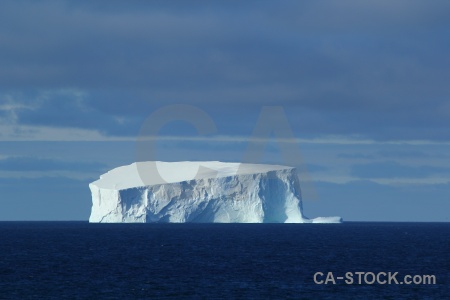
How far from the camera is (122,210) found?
289ft

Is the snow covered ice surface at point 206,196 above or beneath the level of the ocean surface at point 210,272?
above

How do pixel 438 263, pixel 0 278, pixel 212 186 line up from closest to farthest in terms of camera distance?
pixel 0 278 < pixel 438 263 < pixel 212 186

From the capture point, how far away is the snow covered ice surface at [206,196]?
285ft

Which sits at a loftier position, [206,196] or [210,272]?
[206,196]

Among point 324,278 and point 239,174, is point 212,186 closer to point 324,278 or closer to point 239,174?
point 239,174

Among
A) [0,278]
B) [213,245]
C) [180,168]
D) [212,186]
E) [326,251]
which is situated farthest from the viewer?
[180,168]

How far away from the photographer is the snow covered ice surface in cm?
8700

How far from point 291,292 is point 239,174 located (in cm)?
5625

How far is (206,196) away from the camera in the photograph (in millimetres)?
87250

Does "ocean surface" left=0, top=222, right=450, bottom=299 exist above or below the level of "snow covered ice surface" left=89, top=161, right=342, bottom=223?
below

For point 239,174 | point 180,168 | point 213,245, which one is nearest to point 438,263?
point 213,245

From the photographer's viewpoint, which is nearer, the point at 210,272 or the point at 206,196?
the point at 210,272

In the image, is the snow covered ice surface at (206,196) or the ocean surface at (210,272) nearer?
the ocean surface at (210,272)

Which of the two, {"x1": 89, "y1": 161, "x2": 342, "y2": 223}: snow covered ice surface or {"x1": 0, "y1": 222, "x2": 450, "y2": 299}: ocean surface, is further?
{"x1": 89, "y1": 161, "x2": 342, "y2": 223}: snow covered ice surface
